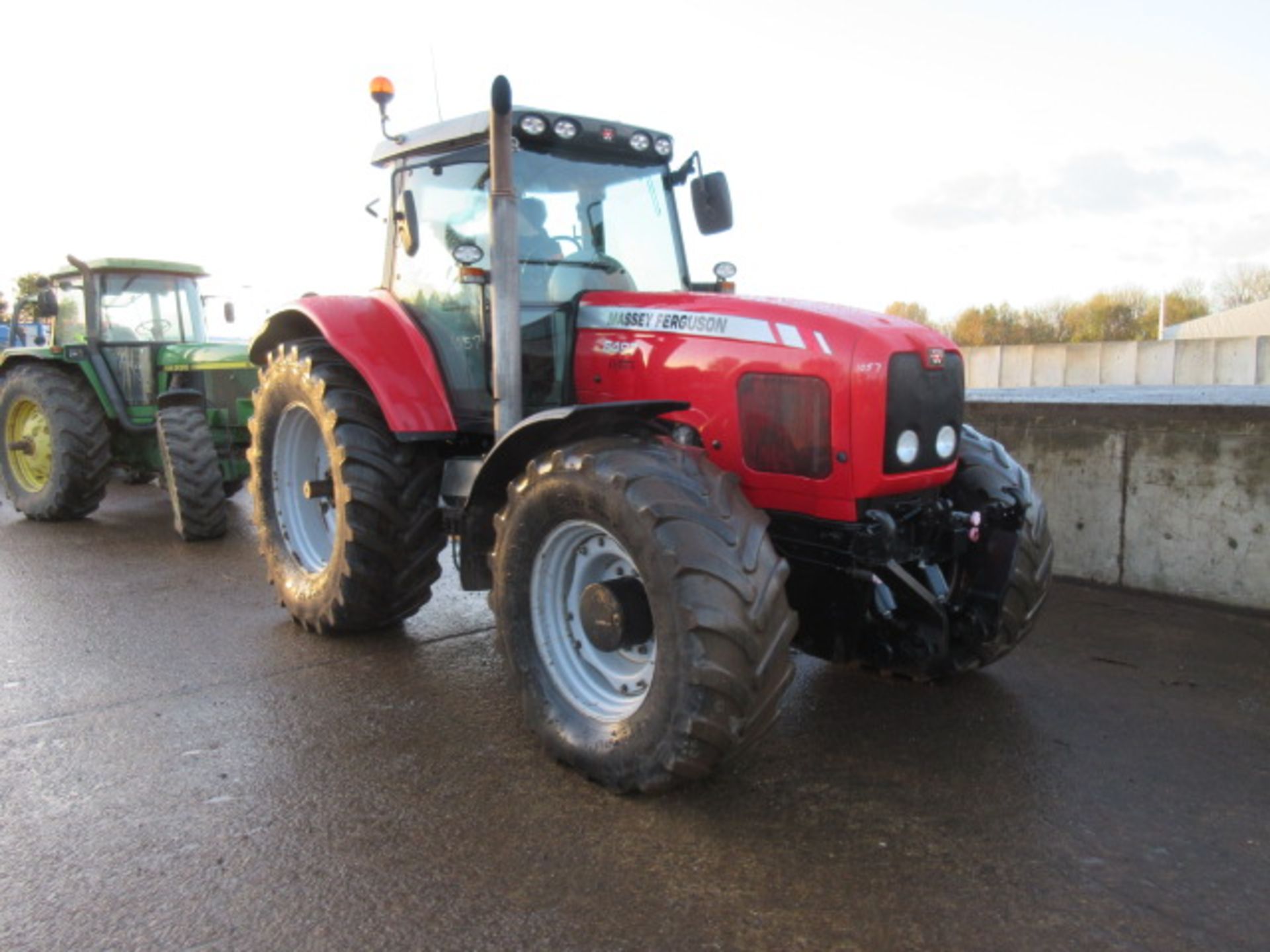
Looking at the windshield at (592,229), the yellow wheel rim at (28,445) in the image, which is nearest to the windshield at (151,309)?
the yellow wheel rim at (28,445)

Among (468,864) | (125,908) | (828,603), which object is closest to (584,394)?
(828,603)

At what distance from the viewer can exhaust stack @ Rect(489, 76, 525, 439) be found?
3.63 meters

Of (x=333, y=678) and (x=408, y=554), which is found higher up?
(x=408, y=554)

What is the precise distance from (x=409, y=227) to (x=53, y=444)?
18.6 feet

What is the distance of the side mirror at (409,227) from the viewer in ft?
14.2

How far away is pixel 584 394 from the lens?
13.5ft

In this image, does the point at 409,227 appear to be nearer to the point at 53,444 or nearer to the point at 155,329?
the point at 53,444

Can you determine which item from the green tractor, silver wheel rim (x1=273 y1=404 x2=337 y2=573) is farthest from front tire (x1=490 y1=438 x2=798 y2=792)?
the green tractor

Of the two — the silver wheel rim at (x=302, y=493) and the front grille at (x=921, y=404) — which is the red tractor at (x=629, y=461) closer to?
the front grille at (x=921, y=404)

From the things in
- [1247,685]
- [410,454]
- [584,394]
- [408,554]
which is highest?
[584,394]

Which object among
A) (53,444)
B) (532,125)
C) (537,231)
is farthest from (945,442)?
(53,444)

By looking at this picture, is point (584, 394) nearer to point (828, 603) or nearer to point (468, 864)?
point (828, 603)

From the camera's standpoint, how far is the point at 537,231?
13.7 ft

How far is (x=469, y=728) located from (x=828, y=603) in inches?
56.9
